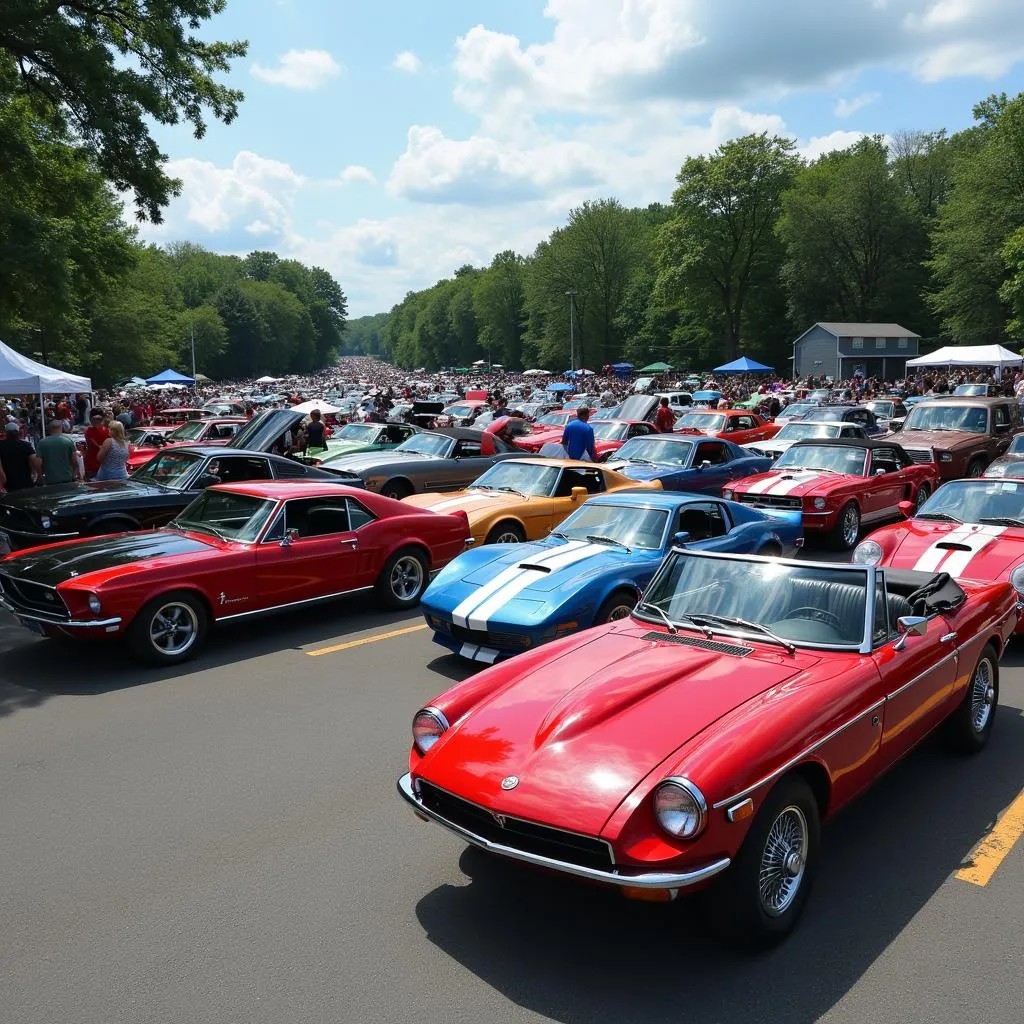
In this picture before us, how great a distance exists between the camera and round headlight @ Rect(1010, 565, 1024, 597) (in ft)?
24.2

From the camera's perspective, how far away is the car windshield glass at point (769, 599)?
4703 millimetres

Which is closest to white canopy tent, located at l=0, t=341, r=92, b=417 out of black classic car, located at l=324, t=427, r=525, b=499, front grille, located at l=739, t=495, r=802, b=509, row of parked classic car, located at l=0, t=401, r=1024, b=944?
row of parked classic car, located at l=0, t=401, r=1024, b=944

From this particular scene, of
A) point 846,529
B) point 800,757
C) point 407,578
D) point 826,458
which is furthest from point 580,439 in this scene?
point 800,757

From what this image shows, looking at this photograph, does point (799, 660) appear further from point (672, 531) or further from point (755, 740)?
point (672, 531)

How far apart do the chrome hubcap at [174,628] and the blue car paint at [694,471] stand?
7.91 meters

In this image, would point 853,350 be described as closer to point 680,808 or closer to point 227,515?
point 227,515

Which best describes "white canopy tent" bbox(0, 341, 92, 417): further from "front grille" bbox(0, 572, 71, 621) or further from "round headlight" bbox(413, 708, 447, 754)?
"round headlight" bbox(413, 708, 447, 754)

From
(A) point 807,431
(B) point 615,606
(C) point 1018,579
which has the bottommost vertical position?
(B) point 615,606

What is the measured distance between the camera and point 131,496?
37.0 feet

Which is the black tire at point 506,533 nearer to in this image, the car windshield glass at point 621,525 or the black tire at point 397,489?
the car windshield glass at point 621,525

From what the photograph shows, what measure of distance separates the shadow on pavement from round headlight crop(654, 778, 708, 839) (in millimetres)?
596

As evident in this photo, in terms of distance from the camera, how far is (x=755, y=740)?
12.0ft

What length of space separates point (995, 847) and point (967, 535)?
4529 millimetres

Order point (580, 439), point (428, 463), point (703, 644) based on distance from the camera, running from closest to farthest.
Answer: point (703, 644)
point (580, 439)
point (428, 463)
